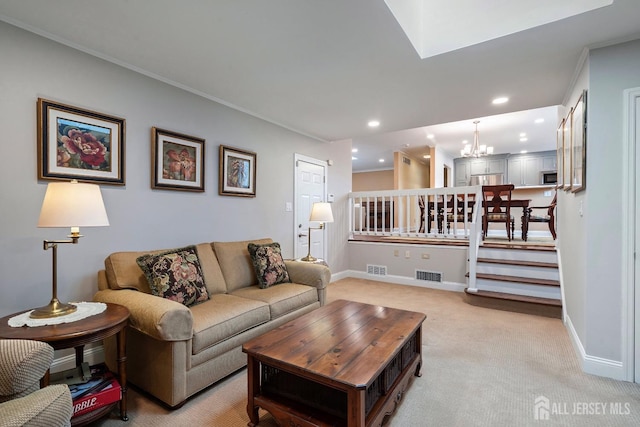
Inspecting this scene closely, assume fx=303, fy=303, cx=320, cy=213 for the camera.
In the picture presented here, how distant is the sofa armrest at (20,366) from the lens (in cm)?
114

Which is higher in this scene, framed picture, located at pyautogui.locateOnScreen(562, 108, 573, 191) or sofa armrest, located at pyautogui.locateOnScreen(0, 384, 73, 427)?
framed picture, located at pyautogui.locateOnScreen(562, 108, 573, 191)

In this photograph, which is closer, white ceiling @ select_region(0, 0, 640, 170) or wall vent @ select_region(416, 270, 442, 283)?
white ceiling @ select_region(0, 0, 640, 170)

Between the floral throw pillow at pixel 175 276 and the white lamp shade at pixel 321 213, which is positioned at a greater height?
the white lamp shade at pixel 321 213

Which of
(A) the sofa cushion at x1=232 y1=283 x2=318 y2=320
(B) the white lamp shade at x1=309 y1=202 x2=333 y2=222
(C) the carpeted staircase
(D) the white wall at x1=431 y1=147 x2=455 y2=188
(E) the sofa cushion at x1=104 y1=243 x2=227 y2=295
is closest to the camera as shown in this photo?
(E) the sofa cushion at x1=104 y1=243 x2=227 y2=295

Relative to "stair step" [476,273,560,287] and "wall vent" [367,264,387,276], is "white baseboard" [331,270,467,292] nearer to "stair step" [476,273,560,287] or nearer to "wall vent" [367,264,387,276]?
"wall vent" [367,264,387,276]

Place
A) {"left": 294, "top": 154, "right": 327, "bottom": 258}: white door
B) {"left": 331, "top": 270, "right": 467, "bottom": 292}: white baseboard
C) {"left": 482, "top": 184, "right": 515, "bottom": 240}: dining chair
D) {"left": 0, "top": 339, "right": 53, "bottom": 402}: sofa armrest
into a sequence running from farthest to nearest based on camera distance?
{"left": 482, "top": 184, "right": 515, "bottom": 240}: dining chair
{"left": 331, "top": 270, "right": 467, "bottom": 292}: white baseboard
{"left": 294, "top": 154, "right": 327, "bottom": 258}: white door
{"left": 0, "top": 339, "right": 53, "bottom": 402}: sofa armrest

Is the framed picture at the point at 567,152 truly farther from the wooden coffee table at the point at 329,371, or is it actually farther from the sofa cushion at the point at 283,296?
the sofa cushion at the point at 283,296

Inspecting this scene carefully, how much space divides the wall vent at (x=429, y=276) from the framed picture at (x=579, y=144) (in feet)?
7.89

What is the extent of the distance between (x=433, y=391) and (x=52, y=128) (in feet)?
10.5

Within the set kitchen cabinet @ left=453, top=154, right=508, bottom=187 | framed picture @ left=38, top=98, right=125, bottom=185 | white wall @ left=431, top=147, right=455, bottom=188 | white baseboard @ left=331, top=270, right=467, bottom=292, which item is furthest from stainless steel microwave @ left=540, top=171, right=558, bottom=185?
framed picture @ left=38, top=98, right=125, bottom=185

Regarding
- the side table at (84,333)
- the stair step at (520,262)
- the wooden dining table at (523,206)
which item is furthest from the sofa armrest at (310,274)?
the wooden dining table at (523,206)

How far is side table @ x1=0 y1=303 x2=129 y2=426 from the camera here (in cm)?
148

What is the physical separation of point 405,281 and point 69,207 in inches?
180

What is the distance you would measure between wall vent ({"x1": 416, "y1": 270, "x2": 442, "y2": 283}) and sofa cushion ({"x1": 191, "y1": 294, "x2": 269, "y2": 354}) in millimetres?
3201
